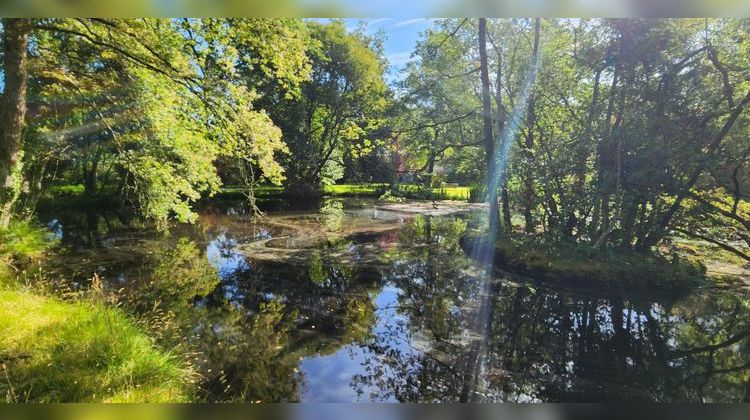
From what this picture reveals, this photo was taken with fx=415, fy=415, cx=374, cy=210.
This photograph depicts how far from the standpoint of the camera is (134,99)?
27.8 ft

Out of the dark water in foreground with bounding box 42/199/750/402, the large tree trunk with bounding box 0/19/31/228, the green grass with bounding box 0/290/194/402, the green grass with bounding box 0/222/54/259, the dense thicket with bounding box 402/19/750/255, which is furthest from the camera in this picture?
the dense thicket with bounding box 402/19/750/255

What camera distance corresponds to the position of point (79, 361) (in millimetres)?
3479

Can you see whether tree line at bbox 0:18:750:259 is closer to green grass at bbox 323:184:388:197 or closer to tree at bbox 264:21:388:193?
tree at bbox 264:21:388:193

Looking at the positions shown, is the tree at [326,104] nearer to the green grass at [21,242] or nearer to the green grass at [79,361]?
the green grass at [21,242]

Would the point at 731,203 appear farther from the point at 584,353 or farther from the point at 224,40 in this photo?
the point at 224,40

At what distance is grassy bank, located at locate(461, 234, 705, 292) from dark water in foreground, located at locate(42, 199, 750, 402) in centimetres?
49

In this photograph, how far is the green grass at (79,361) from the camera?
3053 mm

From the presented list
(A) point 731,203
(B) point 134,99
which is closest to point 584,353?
(A) point 731,203

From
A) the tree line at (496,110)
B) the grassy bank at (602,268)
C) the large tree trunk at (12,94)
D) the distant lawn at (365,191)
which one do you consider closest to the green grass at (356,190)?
the distant lawn at (365,191)

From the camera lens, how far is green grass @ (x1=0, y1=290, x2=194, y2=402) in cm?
305

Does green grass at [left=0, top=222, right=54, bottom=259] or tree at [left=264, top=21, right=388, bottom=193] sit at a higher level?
tree at [left=264, top=21, right=388, bottom=193]

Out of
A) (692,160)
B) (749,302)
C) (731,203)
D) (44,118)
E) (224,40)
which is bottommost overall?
(749,302)

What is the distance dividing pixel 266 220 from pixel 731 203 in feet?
43.6

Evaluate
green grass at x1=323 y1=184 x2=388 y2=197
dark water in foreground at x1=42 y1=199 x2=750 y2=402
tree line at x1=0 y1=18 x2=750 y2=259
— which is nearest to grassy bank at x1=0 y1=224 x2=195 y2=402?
dark water in foreground at x1=42 y1=199 x2=750 y2=402
